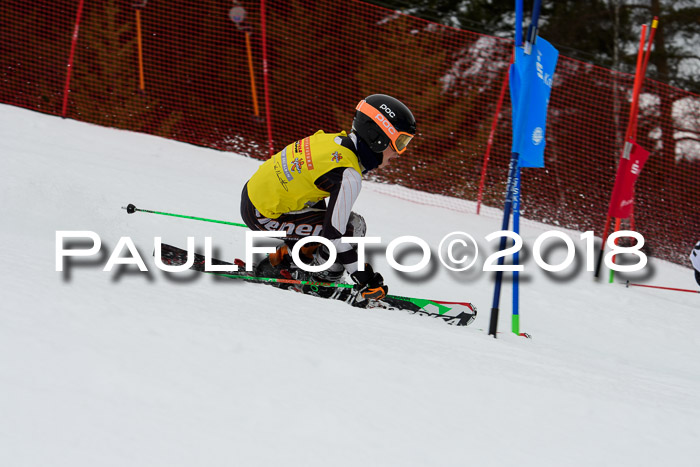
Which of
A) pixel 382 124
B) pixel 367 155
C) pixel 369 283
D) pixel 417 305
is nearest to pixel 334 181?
pixel 367 155

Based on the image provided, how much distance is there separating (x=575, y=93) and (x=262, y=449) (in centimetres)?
1071

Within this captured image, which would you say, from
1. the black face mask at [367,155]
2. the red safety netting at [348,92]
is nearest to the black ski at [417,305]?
the black face mask at [367,155]

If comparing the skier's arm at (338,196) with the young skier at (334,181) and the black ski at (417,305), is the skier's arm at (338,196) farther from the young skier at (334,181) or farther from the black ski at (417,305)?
the black ski at (417,305)

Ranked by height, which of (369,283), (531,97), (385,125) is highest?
(531,97)

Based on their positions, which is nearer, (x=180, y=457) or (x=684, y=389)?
(x=180, y=457)

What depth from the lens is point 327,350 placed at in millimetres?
2461

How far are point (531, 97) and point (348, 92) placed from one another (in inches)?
292

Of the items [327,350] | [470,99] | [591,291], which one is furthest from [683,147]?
[327,350]

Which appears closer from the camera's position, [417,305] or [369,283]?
[369,283]

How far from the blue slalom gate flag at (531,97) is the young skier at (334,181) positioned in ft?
2.01

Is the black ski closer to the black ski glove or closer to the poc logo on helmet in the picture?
the black ski glove

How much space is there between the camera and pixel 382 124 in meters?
3.79

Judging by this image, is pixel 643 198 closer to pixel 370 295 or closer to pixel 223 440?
pixel 370 295

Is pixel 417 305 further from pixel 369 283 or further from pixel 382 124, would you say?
pixel 382 124
